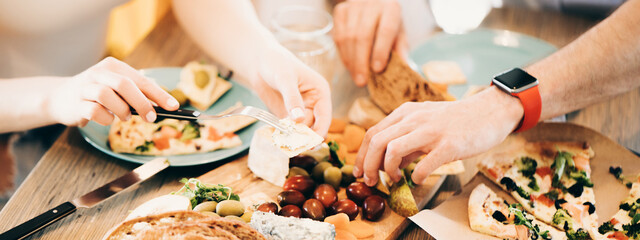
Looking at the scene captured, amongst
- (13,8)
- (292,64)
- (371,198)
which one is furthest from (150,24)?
(371,198)

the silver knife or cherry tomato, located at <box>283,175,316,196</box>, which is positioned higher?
the silver knife

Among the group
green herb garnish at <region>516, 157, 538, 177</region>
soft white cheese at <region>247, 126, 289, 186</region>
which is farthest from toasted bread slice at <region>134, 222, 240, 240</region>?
green herb garnish at <region>516, 157, 538, 177</region>

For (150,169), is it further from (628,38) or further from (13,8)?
(628,38)

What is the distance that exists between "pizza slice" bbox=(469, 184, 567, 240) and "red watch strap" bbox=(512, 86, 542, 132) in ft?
0.91

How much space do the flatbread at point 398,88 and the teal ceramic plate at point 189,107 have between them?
48 cm

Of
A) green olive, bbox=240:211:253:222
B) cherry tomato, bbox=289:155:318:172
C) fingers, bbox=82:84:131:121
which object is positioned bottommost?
cherry tomato, bbox=289:155:318:172

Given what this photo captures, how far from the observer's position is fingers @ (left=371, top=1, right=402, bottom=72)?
6.61 feet

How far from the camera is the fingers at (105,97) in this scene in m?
1.39

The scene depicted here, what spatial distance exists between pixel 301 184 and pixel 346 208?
0.17 metres

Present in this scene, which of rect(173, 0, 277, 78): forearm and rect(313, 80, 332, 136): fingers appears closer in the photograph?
rect(313, 80, 332, 136): fingers

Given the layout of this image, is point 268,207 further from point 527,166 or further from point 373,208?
point 527,166

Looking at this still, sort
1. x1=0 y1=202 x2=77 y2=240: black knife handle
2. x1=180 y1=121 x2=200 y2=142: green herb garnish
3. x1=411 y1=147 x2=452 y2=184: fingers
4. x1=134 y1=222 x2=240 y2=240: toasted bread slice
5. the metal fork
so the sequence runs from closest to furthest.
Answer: x1=134 y1=222 x2=240 y2=240: toasted bread slice
x1=0 y1=202 x2=77 y2=240: black knife handle
x1=411 y1=147 x2=452 y2=184: fingers
the metal fork
x1=180 y1=121 x2=200 y2=142: green herb garnish

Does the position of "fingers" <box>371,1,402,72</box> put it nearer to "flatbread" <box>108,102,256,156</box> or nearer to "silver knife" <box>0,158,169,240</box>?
"flatbread" <box>108,102,256,156</box>

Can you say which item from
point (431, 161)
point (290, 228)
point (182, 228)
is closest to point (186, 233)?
point (182, 228)
